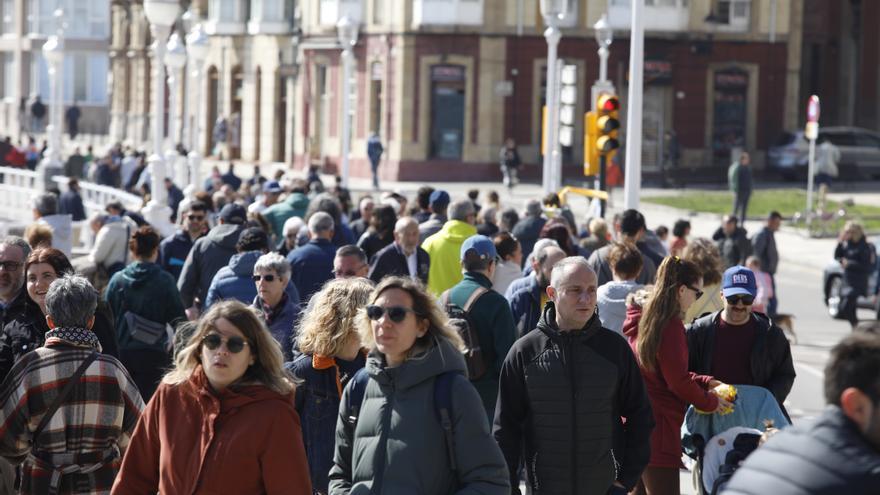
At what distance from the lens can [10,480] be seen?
318 inches

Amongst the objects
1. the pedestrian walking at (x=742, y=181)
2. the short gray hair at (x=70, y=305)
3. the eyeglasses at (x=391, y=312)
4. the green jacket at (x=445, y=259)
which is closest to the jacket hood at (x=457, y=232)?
the green jacket at (x=445, y=259)

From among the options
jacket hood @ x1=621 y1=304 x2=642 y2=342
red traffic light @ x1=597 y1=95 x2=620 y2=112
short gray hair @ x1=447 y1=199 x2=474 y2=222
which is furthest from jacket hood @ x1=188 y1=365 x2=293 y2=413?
red traffic light @ x1=597 y1=95 x2=620 y2=112

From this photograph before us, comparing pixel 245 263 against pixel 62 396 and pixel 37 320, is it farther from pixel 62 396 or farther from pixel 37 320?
pixel 62 396

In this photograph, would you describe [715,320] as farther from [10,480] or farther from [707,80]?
[707,80]

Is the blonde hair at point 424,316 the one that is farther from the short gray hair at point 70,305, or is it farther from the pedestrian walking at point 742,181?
the pedestrian walking at point 742,181

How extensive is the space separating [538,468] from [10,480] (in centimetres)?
230

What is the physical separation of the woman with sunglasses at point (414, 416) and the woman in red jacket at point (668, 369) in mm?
2266

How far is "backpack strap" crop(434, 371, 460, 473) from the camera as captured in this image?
647 centimetres

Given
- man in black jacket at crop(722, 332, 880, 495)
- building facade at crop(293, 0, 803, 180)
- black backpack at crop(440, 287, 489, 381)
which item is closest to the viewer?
man in black jacket at crop(722, 332, 880, 495)

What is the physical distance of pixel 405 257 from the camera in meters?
14.0

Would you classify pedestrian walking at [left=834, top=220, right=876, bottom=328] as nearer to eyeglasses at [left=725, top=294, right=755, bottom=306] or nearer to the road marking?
the road marking

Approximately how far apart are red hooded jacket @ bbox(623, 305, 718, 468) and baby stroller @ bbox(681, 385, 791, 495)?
0.09m

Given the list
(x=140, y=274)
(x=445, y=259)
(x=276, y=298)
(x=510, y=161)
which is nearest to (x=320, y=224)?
(x=445, y=259)

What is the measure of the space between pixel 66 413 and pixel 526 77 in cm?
4202
